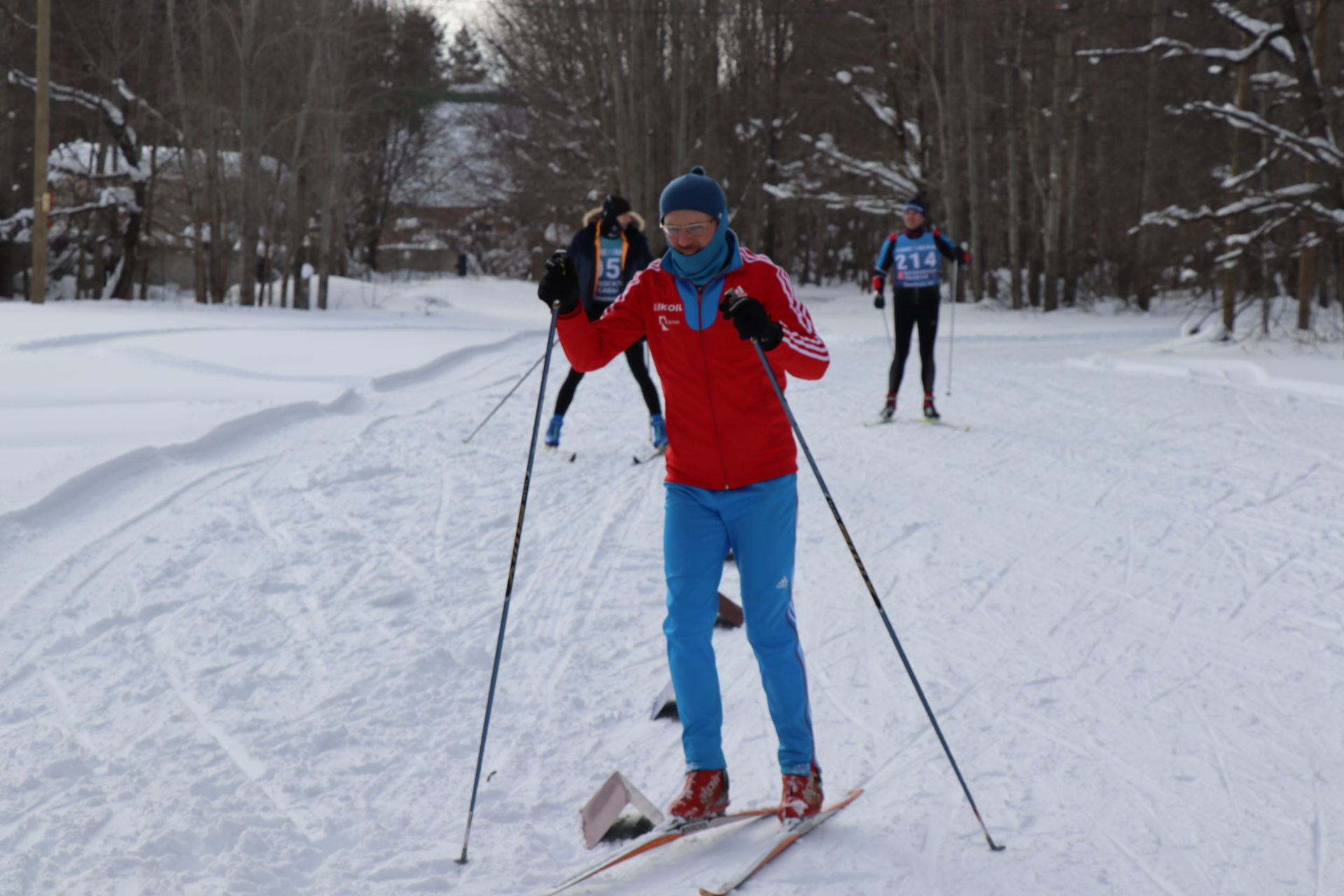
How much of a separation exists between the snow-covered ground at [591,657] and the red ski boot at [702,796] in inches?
3.2

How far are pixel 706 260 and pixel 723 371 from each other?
305 mm

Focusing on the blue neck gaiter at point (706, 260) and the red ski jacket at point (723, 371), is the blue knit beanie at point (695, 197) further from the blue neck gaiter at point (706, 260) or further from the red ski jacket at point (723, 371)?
the red ski jacket at point (723, 371)

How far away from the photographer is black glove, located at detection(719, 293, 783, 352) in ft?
9.19

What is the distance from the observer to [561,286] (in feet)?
10.2

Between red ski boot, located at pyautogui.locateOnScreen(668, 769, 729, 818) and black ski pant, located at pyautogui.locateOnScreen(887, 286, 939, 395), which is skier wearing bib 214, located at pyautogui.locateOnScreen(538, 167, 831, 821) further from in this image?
black ski pant, located at pyautogui.locateOnScreen(887, 286, 939, 395)

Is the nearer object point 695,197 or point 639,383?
point 695,197

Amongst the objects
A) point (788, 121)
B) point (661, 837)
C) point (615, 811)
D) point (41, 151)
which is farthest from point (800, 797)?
point (788, 121)

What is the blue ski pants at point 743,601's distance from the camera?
121 inches

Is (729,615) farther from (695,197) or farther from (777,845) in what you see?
(695,197)

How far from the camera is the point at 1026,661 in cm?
433

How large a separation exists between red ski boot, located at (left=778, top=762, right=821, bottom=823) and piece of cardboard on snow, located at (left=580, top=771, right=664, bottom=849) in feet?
1.14

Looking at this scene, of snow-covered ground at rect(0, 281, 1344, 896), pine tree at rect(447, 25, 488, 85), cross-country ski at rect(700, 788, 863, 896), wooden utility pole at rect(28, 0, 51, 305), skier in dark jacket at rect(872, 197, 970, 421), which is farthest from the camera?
pine tree at rect(447, 25, 488, 85)

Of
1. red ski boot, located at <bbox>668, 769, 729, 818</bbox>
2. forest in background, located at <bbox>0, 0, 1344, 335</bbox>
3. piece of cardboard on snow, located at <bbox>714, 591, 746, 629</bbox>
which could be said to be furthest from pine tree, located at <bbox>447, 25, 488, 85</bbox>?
red ski boot, located at <bbox>668, 769, 729, 818</bbox>

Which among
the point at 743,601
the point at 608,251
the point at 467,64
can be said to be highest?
the point at 467,64
